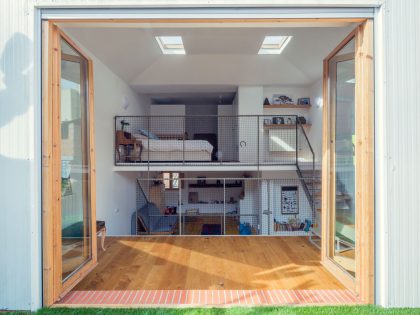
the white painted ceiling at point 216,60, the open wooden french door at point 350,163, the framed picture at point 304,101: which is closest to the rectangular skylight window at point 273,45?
the white painted ceiling at point 216,60

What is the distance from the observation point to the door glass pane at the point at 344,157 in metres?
2.66

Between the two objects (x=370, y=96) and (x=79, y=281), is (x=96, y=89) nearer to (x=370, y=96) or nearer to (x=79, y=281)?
(x=79, y=281)

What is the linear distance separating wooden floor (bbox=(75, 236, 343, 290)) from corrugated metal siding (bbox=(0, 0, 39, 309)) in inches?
22.8

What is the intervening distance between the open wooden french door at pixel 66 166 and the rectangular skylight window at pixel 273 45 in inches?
191

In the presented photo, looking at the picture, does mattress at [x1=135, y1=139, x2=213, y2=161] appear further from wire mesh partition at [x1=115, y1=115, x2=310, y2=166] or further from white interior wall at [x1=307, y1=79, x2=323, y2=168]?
white interior wall at [x1=307, y1=79, x2=323, y2=168]

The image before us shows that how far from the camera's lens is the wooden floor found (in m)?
2.71

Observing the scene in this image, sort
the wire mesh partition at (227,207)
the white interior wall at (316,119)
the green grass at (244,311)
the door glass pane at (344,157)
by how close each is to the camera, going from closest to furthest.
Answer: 1. the green grass at (244,311)
2. the door glass pane at (344,157)
3. the white interior wall at (316,119)
4. the wire mesh partition at (227,207)

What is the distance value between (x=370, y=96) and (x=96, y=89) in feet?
14.0

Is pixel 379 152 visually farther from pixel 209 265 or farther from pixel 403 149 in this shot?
pixel 209 265

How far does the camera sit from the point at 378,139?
7.54 feet

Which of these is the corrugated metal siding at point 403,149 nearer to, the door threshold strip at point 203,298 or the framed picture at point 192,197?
the door threshold strip at point 203,298

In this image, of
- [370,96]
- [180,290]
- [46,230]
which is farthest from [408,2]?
[46,230]

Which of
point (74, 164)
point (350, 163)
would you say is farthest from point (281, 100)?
point (74, 164)

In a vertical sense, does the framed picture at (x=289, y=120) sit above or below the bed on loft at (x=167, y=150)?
above
